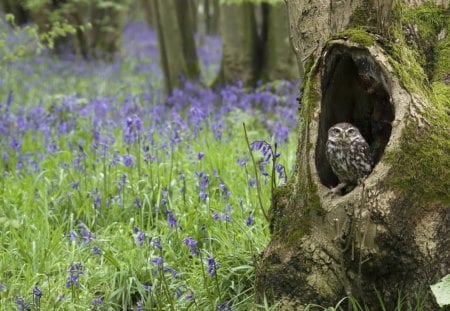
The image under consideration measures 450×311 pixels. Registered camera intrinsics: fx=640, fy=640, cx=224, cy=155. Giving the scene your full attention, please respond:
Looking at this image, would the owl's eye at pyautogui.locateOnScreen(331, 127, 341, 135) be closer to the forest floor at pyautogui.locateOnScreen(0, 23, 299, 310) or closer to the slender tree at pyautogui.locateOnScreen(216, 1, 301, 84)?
the forest floor at pyautogui.locateOnScreen(0, 23, 299, 310)

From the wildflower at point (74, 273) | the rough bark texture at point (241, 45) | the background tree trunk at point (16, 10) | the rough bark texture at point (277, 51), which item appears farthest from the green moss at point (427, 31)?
the background tree trunk at point (16, 10)

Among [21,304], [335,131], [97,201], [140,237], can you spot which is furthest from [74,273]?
[335,131]

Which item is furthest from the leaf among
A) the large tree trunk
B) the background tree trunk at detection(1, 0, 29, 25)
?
the background tree trunk at detection(1, 0, 29, 25)

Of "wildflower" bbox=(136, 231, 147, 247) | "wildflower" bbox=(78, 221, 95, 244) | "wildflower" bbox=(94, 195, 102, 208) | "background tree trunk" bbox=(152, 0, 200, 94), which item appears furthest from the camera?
"background tree trunk" bbox=(152, 0, 200, 94)

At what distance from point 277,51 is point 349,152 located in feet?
24.8

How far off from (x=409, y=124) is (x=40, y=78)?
12.2 meters

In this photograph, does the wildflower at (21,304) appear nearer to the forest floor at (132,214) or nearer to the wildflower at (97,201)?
the forest floor at (132,214)

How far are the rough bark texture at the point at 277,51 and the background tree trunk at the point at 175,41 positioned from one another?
135 centimetres

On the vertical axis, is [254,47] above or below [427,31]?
below

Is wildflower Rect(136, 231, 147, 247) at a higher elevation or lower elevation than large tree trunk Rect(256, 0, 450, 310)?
lower

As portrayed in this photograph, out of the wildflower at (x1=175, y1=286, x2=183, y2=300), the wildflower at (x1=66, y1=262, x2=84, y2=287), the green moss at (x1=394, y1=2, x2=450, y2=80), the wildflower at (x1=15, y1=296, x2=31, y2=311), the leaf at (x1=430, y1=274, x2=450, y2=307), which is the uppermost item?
the green moss at (x1=394, y1=2, x2=450, y2=80)

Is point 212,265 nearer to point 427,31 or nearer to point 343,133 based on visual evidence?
point 343,133

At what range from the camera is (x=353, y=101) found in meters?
3.82

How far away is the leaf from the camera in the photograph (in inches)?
120
